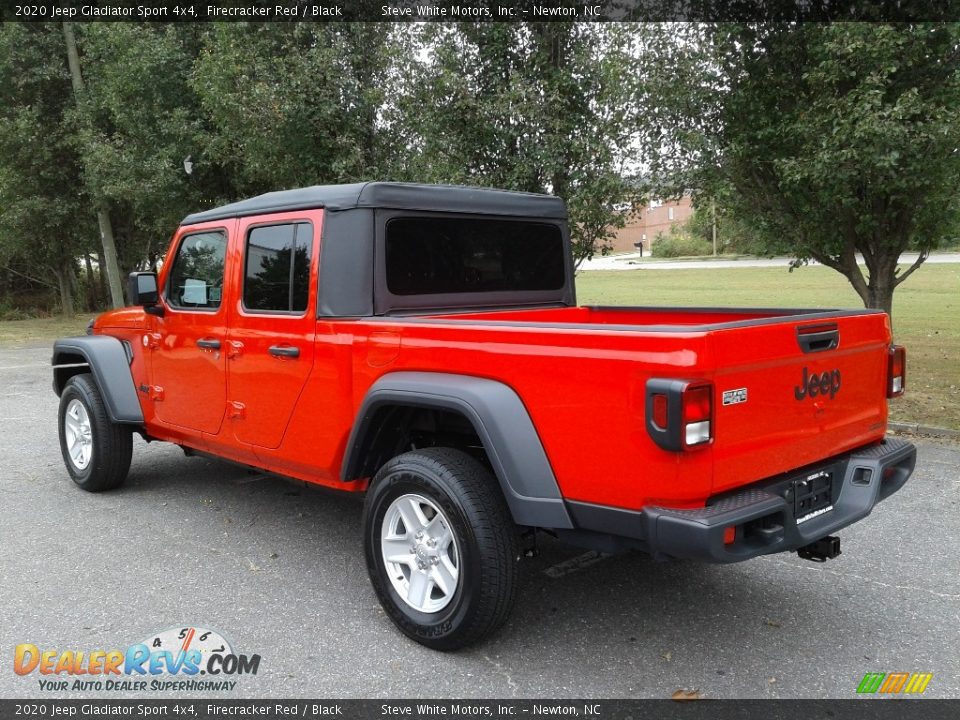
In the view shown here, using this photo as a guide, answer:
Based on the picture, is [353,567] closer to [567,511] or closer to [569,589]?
[569,589]

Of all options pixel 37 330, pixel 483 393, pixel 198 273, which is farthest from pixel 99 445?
pixel 37 330

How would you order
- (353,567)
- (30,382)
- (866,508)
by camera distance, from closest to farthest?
(866,508)
(353,567)
(30,382)

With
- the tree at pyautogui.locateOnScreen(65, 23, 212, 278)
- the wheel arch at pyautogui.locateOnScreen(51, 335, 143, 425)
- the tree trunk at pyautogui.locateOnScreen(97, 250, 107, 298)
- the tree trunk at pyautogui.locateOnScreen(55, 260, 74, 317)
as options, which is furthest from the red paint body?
the tree trunk at pyautogui.locateOnScreen(97, 250, 107, 298)

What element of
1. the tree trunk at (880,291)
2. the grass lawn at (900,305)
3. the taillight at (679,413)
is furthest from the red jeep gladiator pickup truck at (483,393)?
the tree trunk at (880,291)

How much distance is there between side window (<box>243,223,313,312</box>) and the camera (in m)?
4.04

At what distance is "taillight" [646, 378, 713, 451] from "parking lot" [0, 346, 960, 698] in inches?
42.4

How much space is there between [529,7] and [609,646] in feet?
26.5

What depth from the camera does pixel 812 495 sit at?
312cm

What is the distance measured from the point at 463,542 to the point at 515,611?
30.7 inches

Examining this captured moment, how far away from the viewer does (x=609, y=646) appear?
11.2 feet

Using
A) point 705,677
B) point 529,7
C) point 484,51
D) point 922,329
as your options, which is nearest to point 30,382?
point 484,51

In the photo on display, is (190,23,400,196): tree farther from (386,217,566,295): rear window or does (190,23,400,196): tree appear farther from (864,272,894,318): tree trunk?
(386,217,566,295): rear window

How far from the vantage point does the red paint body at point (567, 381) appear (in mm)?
2721

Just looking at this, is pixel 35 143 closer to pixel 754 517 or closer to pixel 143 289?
pixel 143 289
